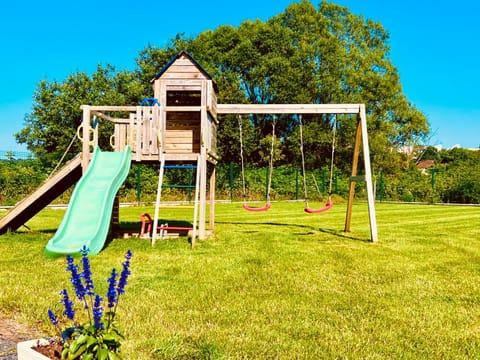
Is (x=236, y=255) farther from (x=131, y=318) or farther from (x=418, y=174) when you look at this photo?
(x=418, y=174)

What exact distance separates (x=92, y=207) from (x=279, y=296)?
4427 mm

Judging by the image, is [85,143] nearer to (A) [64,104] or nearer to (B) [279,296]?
(B) [279,296]

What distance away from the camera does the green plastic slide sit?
7022mm

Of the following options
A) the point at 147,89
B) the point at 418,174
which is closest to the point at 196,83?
the point at 418,174

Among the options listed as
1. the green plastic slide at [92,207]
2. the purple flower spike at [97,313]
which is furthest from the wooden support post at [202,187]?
the purple flower spike at [97,313]

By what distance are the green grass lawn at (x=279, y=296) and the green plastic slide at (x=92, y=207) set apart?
295 mm

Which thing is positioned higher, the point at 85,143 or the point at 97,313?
the point at 85,143

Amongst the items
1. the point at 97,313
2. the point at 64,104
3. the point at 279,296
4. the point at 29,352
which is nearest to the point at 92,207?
the point at 279,296

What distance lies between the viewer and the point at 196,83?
9.60 m

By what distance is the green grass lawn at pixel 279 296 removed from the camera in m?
3.42

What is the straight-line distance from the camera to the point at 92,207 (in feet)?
26.2

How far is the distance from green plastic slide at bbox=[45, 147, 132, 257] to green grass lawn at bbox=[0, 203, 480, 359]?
29 centimetres

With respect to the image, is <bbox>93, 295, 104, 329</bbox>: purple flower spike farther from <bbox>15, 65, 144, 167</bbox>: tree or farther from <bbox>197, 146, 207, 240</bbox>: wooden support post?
<bbox>15, 65, 144, 167</bbox>: tree

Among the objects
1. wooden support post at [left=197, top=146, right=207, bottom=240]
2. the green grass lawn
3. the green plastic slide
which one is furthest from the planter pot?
wooden support post at [left=197, top=146, right=207, bottom=240]
